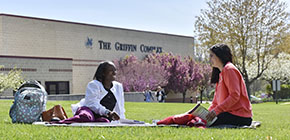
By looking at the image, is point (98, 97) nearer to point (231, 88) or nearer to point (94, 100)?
point (94, 100)

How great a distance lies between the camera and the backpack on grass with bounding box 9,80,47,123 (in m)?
8.16

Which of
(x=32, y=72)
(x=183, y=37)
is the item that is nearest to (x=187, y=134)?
(x=32, y=72)

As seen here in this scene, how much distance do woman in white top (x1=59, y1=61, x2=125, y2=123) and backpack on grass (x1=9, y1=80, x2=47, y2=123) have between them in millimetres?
783

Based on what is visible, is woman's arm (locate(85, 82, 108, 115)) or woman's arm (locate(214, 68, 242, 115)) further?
woman's arm (locate(85, 82, 108, 115))

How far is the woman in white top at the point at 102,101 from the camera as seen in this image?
7.57 meters

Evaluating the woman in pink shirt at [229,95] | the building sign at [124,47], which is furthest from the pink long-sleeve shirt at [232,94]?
the building sign at [124,47]

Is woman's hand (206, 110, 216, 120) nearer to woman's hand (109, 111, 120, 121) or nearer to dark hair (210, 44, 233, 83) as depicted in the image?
dark hair (210, 44, 233, 83)

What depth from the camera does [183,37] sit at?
56.7 meters

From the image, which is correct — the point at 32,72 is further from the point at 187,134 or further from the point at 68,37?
the point at 187,134

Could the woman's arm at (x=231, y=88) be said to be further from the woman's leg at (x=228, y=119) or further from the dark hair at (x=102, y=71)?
the dark hair at (x=102, y=71)

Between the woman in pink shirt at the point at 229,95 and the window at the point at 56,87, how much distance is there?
101ft

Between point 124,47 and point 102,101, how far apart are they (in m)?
40.0

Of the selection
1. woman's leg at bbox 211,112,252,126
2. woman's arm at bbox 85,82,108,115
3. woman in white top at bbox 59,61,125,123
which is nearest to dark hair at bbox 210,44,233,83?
woman's leg at bbox 211,112,252,126

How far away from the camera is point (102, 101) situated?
7949mm
